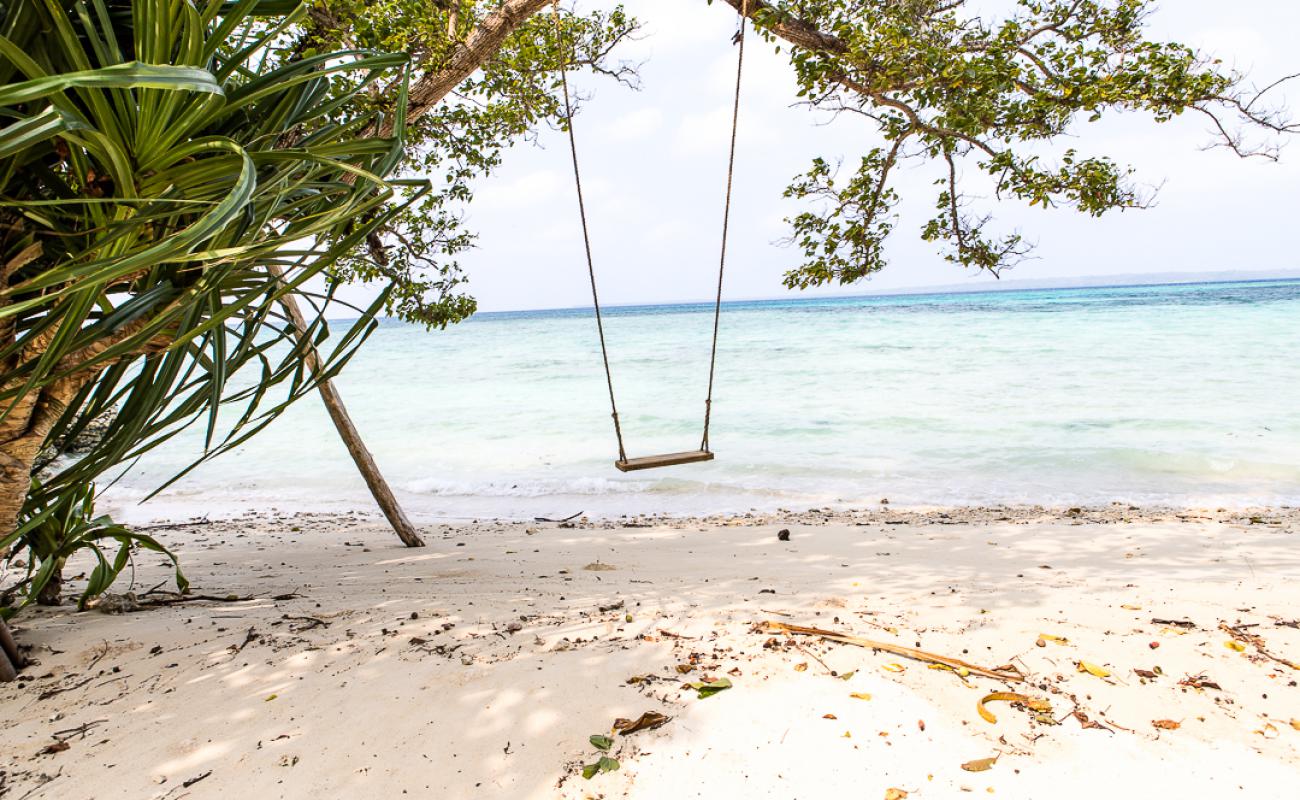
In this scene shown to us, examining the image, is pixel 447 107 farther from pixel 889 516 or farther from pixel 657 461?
pixel 889 516

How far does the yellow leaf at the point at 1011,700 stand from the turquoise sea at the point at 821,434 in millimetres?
3547

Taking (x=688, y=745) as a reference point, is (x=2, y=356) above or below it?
above

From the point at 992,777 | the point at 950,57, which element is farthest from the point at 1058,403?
the point at 992,777

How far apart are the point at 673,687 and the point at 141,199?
1243 millimetres

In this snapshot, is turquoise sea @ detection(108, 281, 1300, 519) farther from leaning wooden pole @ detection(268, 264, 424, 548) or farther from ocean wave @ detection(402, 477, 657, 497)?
leaning wooden pole @ detection(268, 264, 424, 548)

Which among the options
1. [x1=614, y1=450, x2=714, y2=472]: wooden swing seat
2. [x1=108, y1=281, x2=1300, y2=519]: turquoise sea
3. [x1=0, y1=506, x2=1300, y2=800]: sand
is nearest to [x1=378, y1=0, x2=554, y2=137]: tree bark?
[x1=614, y1=450, x2=714, y2=472]: wooden swing seat

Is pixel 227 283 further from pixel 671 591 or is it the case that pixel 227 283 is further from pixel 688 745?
pixel 671 591

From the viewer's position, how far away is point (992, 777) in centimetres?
123

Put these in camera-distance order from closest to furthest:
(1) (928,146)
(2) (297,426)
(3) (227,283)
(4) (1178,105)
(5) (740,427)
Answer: (3) (227,283), (4) (1178,105), (1) (928,146), (5) (740,427), (2) (297,426)

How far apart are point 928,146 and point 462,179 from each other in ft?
8.63

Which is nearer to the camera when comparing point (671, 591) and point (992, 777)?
point (992, 777)

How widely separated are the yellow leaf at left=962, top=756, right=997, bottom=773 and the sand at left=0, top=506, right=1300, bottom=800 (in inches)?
0.5

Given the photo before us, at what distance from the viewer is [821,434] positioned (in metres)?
7.56

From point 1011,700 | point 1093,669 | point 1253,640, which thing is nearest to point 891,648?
point 1011,700
